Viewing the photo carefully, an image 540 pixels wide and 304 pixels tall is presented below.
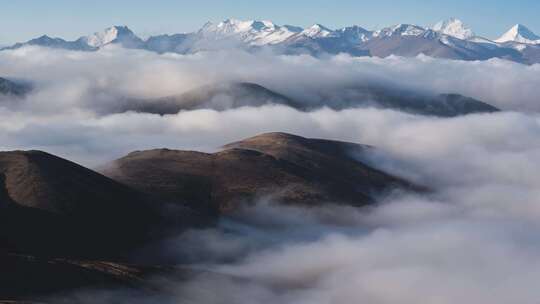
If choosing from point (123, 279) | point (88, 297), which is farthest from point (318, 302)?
point (88, 297)

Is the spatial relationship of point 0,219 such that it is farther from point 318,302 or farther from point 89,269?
point 318,302

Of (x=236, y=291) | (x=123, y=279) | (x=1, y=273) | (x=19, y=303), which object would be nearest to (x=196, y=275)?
(x=236, y=291)

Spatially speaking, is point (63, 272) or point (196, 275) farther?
point (196, 275)

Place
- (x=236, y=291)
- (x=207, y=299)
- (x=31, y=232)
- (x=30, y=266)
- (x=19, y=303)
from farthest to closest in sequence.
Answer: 1. (x=31, y=232)
2. (x=236, y=291)
3. (x=207, y=299)
4. (x=30, y=266)
5. (x=19, y=303)

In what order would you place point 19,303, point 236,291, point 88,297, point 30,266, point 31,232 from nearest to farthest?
1. point 19,303
2. point 88,297
3. point 30,266
4. point 236,291
5. point 31,232

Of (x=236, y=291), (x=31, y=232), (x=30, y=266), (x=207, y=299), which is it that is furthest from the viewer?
(x=31, y=232)

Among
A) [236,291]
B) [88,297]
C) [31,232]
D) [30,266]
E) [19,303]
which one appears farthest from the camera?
[31,232]

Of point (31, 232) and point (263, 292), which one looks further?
point (31, 232)

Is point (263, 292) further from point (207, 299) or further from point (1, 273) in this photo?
point (1, 273)
